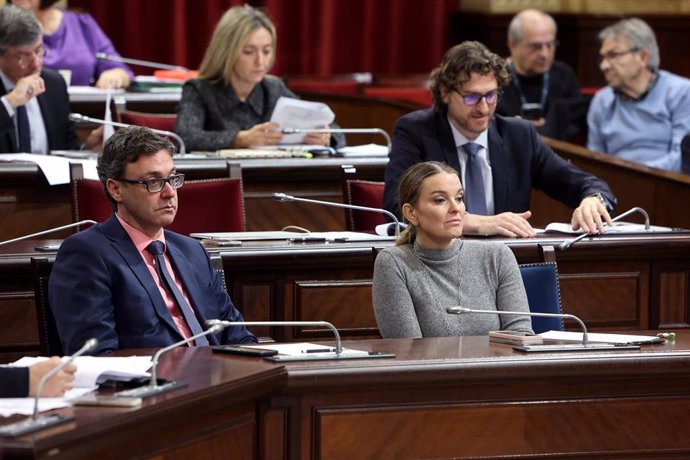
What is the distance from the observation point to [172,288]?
10.9ft

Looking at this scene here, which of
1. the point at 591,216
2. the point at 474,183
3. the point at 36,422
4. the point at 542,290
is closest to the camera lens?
the point at 36,422

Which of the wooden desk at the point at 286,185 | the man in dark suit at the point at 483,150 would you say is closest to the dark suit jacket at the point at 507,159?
the man in dark suit at the point at 483,150

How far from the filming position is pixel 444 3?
9.27 meters

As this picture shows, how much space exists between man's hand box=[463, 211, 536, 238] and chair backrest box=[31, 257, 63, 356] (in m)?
1.41

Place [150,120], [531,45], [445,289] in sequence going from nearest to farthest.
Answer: [445,289], [150,120], [531,45]

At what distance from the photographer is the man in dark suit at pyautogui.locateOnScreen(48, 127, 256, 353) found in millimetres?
3141

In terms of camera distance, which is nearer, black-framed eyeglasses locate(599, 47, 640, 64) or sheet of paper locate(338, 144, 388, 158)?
sheet of paper locate(338, 144, 388, 158)

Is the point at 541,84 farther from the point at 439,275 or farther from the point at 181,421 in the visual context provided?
the point at 181,421

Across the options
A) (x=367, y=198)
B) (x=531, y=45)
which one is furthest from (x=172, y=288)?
(x=531, y=45)

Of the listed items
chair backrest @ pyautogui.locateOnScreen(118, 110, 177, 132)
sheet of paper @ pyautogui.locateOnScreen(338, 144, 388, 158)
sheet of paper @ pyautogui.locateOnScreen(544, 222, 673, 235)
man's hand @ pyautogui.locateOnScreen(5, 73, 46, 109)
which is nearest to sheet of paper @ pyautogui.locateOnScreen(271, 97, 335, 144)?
sheet of paper @ pyautogui.locateOnScreen(338, 144, 388, 158)

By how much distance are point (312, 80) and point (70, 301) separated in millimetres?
5576

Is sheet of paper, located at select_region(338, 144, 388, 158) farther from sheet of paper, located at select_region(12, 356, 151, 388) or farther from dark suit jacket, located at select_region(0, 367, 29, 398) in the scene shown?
dark suit jacket, located at select_region(0, 367, 29, 398)

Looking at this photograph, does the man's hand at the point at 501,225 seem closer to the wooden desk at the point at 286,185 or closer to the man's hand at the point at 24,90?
the wooden desk at the point at 286,185

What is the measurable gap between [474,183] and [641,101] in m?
2.35
